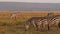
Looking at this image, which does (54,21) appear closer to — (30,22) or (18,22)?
(30,22)

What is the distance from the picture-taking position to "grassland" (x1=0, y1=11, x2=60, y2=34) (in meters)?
2.16

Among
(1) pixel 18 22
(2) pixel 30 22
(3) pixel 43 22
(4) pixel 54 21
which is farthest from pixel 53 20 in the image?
(1) pixel 18 22

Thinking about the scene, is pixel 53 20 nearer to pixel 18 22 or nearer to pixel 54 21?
pixel 54 21

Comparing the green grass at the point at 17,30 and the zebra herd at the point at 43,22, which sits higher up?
the zebra herd at the point at 43,22

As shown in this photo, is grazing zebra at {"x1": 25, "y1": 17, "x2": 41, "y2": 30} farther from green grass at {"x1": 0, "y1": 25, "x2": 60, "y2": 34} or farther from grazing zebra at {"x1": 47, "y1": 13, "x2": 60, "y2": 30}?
grazing zebra at {"x1": 47, "y1": 13, "x2": 60, "y2": 30}

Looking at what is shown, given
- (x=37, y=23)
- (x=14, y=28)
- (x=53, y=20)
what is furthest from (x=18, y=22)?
(x=53, y=20)

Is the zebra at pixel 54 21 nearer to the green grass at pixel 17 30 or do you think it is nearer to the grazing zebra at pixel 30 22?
the green grass at pixel 17 30

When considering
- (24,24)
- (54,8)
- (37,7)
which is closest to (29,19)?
(24,24)

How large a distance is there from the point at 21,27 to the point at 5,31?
9.9 inches

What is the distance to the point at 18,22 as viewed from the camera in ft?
7.36

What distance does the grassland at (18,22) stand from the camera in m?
2.16

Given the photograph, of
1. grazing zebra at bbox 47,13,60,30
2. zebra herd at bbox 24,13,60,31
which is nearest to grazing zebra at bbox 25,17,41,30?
zebra herd at bbox 24,13,60,31

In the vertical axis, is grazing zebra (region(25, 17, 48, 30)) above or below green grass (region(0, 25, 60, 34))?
above

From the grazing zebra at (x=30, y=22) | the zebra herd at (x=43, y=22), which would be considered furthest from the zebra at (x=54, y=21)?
the grazing zebra at (x=30, y=22)
